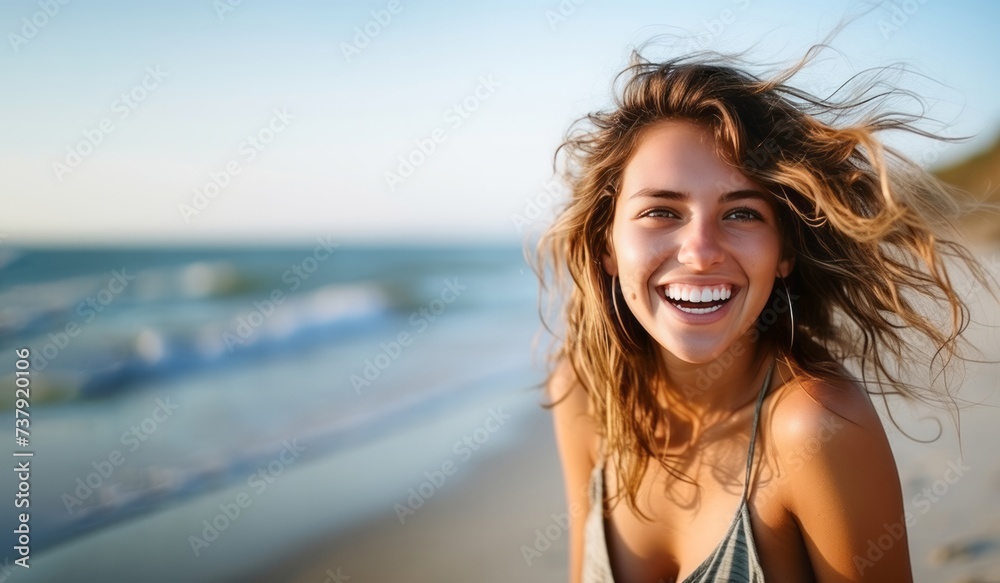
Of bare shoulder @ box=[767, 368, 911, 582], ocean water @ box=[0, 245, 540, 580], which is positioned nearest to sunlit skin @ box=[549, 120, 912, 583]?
bare shoulder @ box=[767, 368, 911, 582]

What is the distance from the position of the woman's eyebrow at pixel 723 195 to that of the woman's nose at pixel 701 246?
0.28ft

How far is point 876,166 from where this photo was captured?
7.52ft

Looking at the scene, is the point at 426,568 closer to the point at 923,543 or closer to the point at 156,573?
the point at 156,573

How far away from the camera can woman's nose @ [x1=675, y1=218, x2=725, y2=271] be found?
2.24 meters

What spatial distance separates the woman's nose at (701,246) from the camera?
88.2 inches
